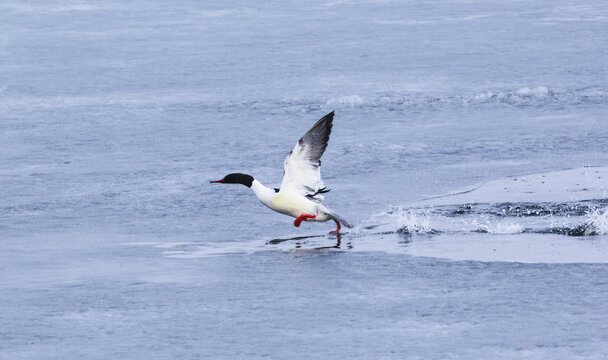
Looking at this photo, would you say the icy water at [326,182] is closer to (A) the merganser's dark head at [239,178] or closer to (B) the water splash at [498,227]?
(B) the water splash at [498,227]

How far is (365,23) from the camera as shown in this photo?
852 inches

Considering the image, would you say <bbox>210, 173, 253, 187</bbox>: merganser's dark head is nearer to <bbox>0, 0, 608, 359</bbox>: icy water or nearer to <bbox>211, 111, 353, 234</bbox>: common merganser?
<bbox>211, 111, 353, 234</bbox>: common merganser

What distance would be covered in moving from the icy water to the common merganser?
0.79 ft

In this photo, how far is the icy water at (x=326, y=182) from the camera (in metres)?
6.62

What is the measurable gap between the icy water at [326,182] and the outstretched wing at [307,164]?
15.6 inches

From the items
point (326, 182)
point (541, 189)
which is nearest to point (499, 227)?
point (541, 189)

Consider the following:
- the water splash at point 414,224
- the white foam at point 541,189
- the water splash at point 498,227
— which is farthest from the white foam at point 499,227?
the white foam at point 541,189

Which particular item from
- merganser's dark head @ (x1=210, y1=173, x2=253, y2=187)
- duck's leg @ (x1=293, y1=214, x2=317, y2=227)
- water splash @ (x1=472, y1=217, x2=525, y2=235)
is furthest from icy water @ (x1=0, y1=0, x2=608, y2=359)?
merganser's dark head @ (x1=210, y1=173, x2=253, y2=187)

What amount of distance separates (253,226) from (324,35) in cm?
1091

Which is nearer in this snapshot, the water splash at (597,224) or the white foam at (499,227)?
the water splash at (597,224)

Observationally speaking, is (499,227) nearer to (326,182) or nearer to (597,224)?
(597,224)

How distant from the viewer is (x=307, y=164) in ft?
31.6

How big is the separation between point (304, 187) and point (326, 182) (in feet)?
5.05

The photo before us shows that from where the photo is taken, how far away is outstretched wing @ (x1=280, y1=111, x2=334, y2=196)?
31.3 ft
